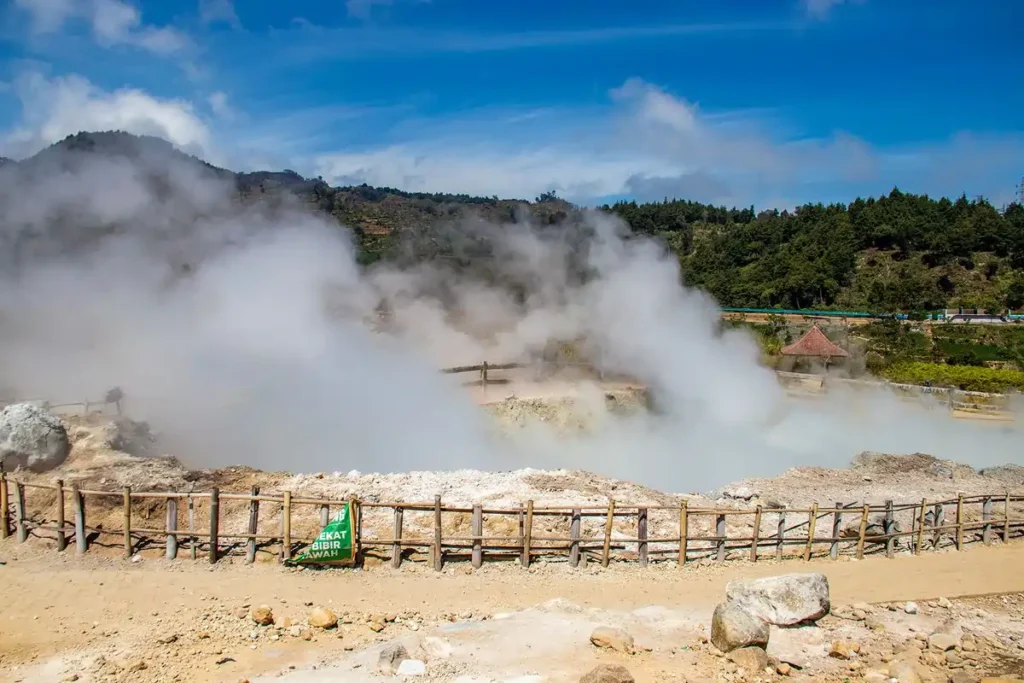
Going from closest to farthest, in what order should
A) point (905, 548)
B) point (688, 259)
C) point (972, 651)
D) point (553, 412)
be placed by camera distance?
point (972, 651)
point (905, 548)
point (553, 412)
point (688, 259)

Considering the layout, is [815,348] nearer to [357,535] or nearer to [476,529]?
[476,529]

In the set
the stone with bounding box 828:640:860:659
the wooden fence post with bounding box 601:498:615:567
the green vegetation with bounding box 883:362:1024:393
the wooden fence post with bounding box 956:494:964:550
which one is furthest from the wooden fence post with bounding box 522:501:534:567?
the green vegetation with bounding box 883:362:1024:393

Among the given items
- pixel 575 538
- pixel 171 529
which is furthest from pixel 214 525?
pixel 575 538

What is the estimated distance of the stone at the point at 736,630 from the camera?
6609 millimetres

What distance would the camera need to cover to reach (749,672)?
20.7 ft

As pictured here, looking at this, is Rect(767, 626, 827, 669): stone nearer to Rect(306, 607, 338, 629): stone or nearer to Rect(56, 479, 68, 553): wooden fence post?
Rect(306, 607, 338, 629): stone

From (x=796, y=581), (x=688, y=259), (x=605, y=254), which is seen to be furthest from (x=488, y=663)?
(x=688, y=259)

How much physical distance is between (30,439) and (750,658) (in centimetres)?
1012

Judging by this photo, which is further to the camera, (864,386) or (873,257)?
(873,257)

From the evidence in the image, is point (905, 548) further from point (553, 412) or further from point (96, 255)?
point (96, 255)

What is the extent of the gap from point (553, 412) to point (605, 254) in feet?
15.9

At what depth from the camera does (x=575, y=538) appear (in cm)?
905

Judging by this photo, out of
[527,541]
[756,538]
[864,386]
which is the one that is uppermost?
[864,386]

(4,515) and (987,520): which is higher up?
(4,515)
